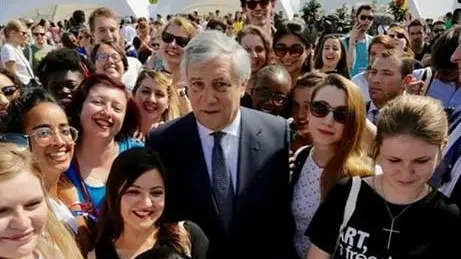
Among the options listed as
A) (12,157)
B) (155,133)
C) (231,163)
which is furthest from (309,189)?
(12,157)

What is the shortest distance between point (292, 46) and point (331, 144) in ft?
5.95

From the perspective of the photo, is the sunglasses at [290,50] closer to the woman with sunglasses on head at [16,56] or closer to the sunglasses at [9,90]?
the sunglasses at [9,90]

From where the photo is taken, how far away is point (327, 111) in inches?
107

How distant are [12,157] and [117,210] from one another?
550mm

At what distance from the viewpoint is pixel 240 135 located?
9.26 ft

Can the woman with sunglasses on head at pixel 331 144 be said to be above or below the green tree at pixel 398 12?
below

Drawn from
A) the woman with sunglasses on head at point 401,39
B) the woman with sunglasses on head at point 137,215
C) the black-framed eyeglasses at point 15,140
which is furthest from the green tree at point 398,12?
the black-framed eyeglasses at point 15,140

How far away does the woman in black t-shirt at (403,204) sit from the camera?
222cm

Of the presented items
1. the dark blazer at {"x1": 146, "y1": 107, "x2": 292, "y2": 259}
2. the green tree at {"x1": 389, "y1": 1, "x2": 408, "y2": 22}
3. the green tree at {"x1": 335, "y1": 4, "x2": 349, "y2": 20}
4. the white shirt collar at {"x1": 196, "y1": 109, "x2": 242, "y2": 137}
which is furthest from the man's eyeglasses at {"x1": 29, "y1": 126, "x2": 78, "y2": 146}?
the green tree at {"x1": 389, "y1": 1, "x2": 408, "y2": 22}

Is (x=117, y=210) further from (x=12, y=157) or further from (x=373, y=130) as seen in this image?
(x=373, y=130)

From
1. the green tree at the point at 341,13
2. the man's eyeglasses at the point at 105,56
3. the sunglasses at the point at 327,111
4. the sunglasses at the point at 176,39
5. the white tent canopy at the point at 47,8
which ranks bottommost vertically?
the sunglasses at the point at 327,111

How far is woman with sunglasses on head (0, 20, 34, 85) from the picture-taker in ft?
23.8

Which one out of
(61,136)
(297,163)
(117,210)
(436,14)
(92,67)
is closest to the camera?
(117,210)

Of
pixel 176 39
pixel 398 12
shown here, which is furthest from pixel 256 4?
pixel 398 12
